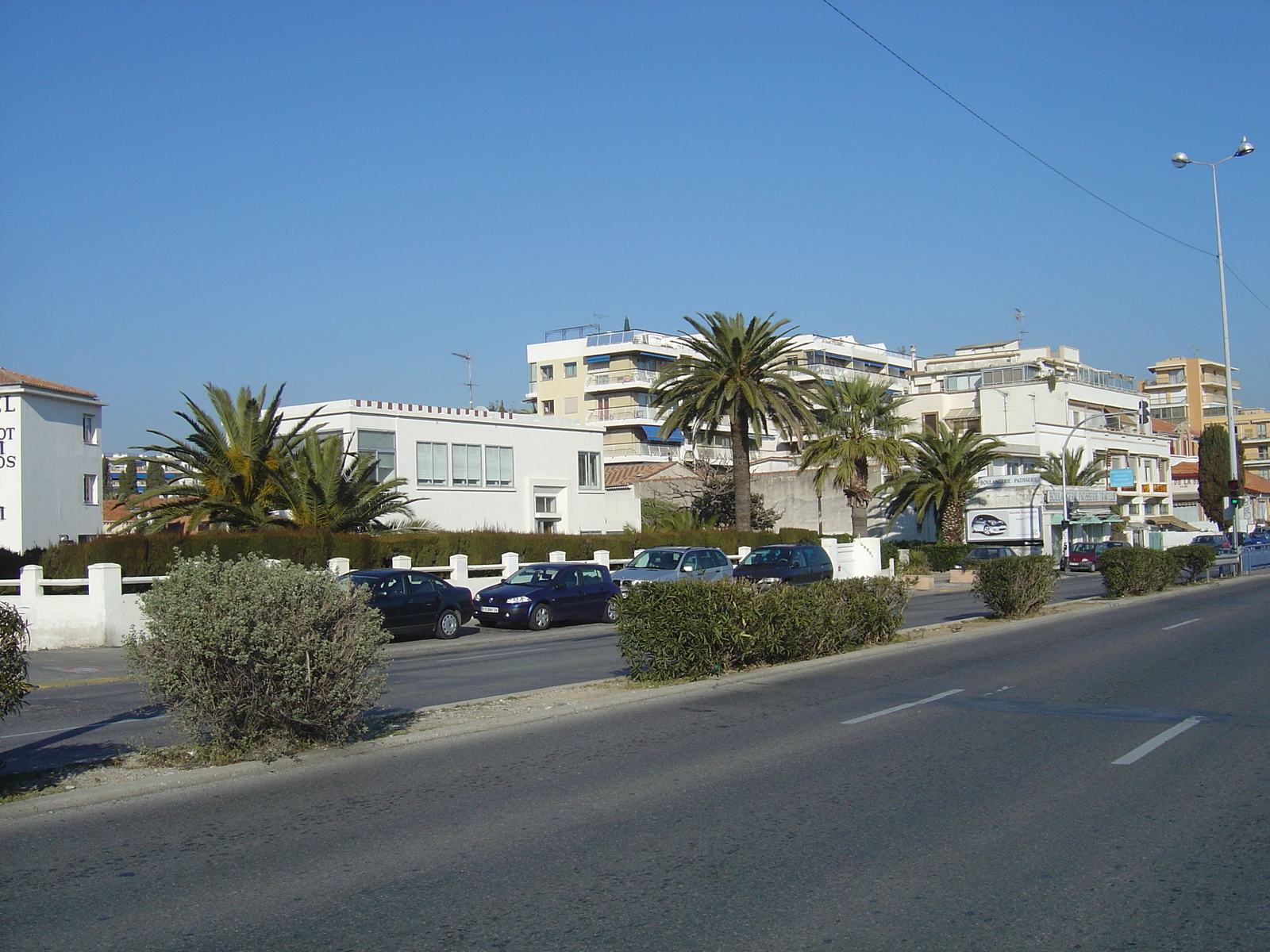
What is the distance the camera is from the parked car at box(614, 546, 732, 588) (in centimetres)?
2908

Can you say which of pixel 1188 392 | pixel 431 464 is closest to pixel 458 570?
pixel 431 464

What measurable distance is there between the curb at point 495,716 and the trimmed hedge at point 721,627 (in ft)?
0.73

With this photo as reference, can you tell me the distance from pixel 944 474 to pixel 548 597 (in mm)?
32582

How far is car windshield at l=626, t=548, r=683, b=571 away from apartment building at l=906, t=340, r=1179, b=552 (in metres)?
30.1

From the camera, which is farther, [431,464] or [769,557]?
[431,464]

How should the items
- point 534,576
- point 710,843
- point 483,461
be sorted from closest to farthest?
point 710,843
point 534,576
point 483,461

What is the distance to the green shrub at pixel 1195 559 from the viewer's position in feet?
109

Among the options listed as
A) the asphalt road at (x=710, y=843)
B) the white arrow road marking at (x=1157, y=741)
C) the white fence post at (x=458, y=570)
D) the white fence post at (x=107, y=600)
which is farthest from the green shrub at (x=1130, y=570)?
the white fence post at (x=107, y=600)

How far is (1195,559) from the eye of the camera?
33875 mm

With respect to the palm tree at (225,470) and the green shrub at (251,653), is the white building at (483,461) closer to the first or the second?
the palm tree at (225,470)

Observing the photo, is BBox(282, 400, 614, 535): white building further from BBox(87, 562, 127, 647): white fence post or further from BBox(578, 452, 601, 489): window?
BBox(87, 562, 127, 647): white fence post

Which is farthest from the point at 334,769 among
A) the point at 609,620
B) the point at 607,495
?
the point at 607,495

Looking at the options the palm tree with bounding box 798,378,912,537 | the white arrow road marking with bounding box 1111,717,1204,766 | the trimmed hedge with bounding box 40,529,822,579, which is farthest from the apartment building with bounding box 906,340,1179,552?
the white arrow road marking with bounding box 1111,717,1204,766

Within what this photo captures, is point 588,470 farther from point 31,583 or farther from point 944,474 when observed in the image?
point 31,583
